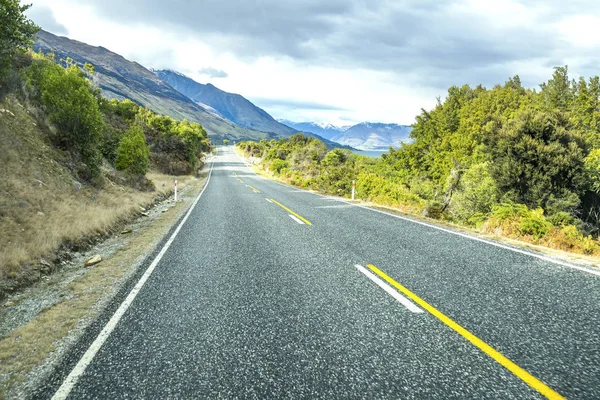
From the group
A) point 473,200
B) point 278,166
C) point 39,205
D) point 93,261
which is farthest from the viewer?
point 278,166

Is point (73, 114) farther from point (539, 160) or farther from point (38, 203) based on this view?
point (539, 160)

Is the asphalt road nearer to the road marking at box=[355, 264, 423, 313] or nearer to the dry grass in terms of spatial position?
the road marking at box=[355, 264, 423, 313]

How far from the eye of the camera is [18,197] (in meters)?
9.11

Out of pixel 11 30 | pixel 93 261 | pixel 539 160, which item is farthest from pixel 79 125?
pixel 539 160

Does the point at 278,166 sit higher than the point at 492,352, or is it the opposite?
the point at 278,166

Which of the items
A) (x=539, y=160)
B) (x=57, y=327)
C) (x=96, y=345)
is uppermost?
(x=539, y=160)

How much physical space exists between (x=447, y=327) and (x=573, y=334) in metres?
1.32

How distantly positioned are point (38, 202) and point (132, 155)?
11339 mm

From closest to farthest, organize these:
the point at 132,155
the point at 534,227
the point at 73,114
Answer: the point at 534,227
the point at 73,114
the point at 132,155

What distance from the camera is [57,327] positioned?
4035mm

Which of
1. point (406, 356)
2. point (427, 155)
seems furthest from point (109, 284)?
point (427, 155)

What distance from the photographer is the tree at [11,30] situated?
954cm

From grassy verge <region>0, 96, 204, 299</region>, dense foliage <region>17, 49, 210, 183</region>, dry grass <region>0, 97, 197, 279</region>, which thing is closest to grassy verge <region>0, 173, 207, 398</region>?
grassy verge <region>0, 96, 204, 299</region>

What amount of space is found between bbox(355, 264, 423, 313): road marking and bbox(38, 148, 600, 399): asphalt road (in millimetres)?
30
